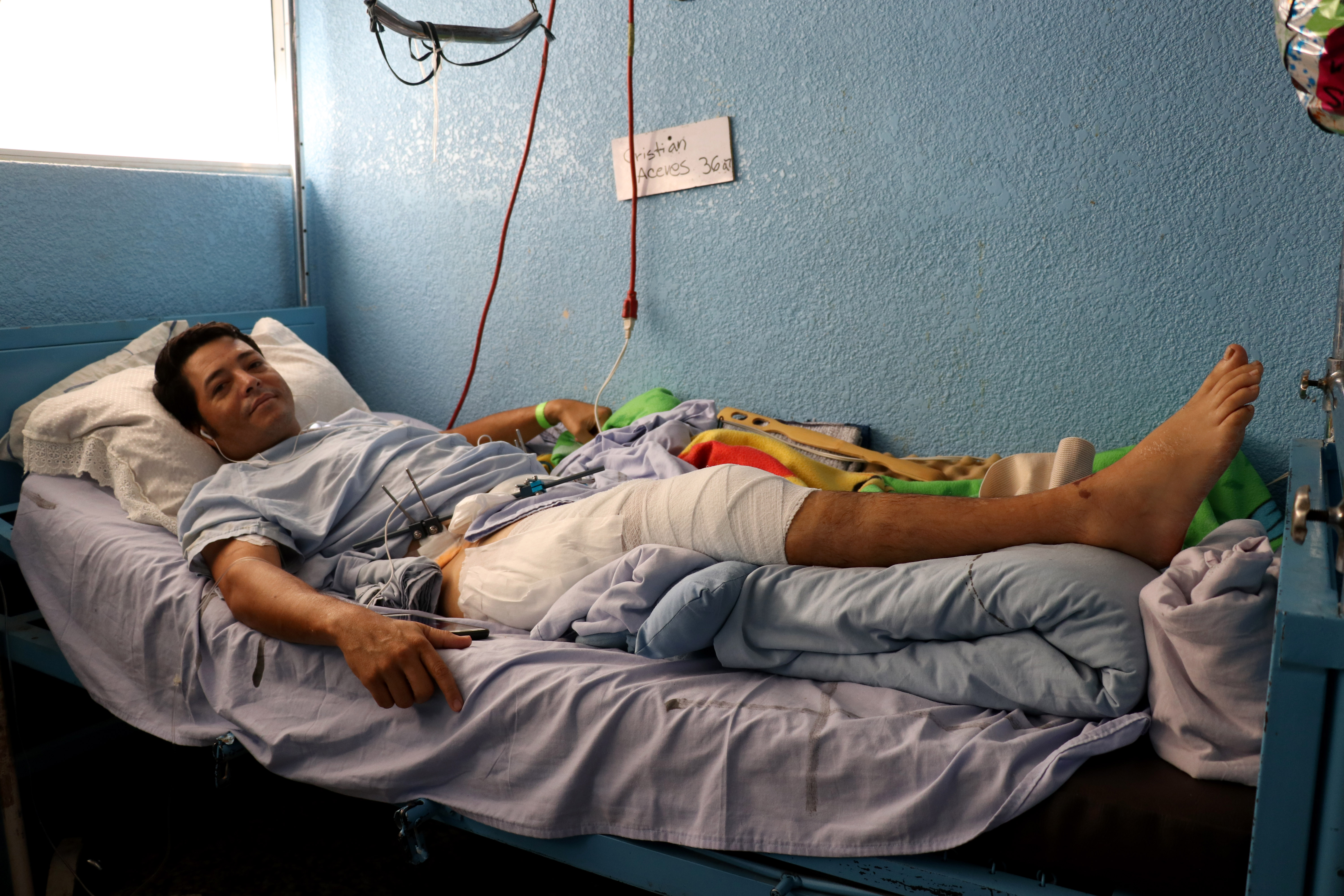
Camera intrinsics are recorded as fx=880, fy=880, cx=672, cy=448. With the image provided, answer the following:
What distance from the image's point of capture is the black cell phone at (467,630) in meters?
1.13

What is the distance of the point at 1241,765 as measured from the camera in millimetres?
751

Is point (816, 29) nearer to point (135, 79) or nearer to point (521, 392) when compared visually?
point (521, 392)

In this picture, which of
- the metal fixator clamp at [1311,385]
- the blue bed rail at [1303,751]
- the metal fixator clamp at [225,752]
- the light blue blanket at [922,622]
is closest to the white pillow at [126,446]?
the metal fixator clamp at [225,752]

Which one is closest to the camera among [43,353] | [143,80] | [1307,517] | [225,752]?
[1307,517]

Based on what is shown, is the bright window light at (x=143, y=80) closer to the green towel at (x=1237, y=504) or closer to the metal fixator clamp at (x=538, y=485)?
the metal fixator clamp at (x=538, y=485)

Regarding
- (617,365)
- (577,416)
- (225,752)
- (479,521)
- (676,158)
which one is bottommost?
(225,752)

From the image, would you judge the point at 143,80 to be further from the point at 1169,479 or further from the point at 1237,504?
the point at 1237,504

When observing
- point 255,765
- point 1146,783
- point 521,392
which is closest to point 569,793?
point 1146,783

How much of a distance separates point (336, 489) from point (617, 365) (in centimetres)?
65

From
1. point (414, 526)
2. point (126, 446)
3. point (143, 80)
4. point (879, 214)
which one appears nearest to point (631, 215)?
point (879, 214)

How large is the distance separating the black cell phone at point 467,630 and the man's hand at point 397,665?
0.07 metres

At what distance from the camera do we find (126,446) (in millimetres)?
1562

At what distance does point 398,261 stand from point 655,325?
754 mm

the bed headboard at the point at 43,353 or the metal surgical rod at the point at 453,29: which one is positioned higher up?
the metal surgical rod at the point at 453,29
